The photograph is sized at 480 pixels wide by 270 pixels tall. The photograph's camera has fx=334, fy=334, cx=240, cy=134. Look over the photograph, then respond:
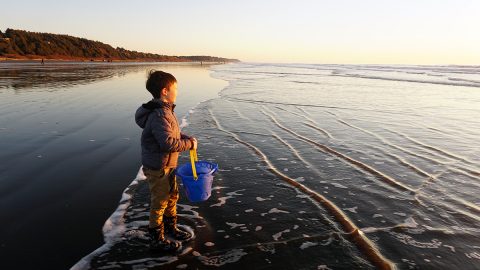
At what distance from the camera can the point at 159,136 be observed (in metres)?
3.52

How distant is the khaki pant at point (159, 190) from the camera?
3736mm

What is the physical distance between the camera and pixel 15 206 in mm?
4582

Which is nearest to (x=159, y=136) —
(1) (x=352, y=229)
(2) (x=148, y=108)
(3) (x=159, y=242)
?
(2) (x=148, y=108)

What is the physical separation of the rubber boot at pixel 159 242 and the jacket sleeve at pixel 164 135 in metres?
0.97

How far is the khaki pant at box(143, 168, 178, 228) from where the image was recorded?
374 cm

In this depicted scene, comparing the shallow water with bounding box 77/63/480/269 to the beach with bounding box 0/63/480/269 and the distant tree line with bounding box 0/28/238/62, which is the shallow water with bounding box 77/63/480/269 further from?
the distant tree line with bounding box 0/28/238/62

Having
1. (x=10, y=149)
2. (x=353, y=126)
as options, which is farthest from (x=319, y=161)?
(x=10, y=149)

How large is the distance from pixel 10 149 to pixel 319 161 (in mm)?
6596

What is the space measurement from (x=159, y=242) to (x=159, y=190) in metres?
0.60

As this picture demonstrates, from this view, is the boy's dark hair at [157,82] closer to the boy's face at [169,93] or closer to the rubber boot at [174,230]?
the boy's face at [169,93]

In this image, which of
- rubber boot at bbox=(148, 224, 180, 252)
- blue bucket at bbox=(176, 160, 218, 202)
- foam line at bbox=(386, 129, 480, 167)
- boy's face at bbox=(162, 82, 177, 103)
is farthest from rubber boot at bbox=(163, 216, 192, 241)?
foam line at bbox=(386, 129, 480, 167)

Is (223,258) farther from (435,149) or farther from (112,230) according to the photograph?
(435,149)

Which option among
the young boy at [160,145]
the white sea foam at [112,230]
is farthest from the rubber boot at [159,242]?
the white sea foam at [112,230]

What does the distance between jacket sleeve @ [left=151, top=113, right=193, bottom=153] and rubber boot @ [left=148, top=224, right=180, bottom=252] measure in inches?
38.3
